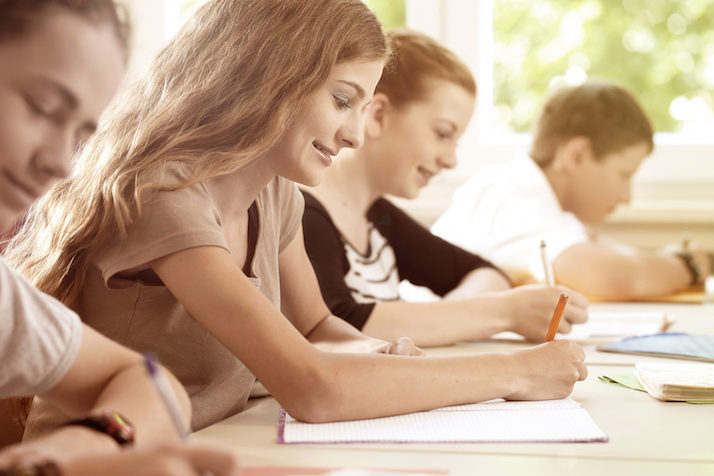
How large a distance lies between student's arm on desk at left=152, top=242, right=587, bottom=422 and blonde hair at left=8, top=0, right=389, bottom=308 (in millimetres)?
107

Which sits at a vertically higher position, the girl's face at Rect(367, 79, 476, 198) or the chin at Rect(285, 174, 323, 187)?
the chin at Rect(285, 174, 323, 187)

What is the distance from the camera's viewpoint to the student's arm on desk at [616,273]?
2123 millimetres

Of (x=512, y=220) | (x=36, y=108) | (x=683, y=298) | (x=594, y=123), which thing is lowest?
(x=683, y=298)

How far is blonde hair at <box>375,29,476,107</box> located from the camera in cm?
172

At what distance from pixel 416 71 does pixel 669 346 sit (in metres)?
0.70

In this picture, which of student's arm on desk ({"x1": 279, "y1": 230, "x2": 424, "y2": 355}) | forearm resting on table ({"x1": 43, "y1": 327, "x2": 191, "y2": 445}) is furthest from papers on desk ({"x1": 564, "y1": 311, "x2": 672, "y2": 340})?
forearm resting on table ({"x1": 43, "y1": 327, "x2": 191, "y2": 445})

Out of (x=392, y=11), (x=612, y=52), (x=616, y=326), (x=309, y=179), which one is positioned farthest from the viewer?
(x=612, y=52)

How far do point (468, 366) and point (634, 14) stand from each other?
2.53 m

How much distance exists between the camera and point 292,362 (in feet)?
2.97

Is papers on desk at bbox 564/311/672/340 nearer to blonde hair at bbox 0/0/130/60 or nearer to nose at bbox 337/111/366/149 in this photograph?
nose at bbox 337/111/366/149

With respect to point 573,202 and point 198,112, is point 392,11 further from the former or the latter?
point 198,112

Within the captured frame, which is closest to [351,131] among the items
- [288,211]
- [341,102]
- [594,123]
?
[341,102]

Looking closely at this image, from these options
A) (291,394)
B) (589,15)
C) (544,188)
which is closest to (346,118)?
(291,394)

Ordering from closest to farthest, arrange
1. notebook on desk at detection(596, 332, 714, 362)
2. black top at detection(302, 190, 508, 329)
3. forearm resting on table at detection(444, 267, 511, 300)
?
notebook on desk at detection(596, 332, 714, 362), forearm resting on table at detection(444, 267, 511, 300), black top at detection(302, 190, 508, 329)
